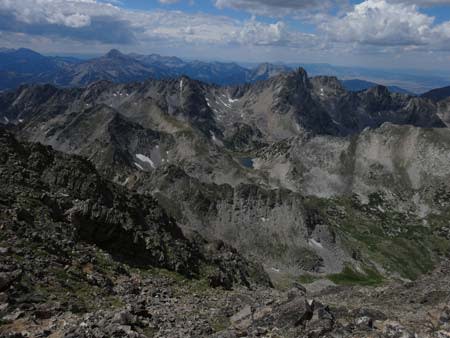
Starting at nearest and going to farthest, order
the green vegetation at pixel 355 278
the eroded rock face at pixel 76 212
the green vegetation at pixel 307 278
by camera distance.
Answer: the eroded rock face at pixel 76 212 < the green vegetation at pixel 307 278 < the green vegetation at pixel 355 278

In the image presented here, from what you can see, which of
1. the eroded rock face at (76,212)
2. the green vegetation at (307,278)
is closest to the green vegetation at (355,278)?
the green vegetation at (307,278)

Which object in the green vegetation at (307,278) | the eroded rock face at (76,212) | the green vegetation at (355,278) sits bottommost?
the green vegetation at (355,278)

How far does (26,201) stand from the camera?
126 feet

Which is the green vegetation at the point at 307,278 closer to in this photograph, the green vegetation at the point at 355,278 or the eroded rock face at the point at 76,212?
the green vegetation at the point at 355,278

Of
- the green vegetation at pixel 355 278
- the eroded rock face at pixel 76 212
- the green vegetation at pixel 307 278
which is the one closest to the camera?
the eroded rock face at pixel 76 212

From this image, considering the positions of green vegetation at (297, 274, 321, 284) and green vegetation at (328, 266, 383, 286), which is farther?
green vegetation at (328, 266, 383, 286)

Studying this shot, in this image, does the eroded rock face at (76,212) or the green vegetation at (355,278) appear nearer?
the eroded rock face at (76,212)

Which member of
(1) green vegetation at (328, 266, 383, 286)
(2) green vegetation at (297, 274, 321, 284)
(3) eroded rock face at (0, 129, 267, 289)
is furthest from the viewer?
(1) green vegetation at (328, 266, 383, 286)

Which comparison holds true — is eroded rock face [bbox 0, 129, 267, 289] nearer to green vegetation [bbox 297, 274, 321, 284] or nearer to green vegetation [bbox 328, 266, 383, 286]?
green vegetation [bbox 297, 274, 321, 284]

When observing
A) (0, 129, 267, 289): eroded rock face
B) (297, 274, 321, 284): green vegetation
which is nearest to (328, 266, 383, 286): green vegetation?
(297, 274, 321, 284): green vegetation

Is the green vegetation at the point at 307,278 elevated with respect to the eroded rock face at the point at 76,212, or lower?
lower

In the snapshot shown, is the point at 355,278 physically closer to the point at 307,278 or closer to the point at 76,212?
the point at 307,278

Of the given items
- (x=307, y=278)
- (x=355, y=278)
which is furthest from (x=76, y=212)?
(x=355, y=278)

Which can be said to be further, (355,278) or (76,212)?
(355,278)
